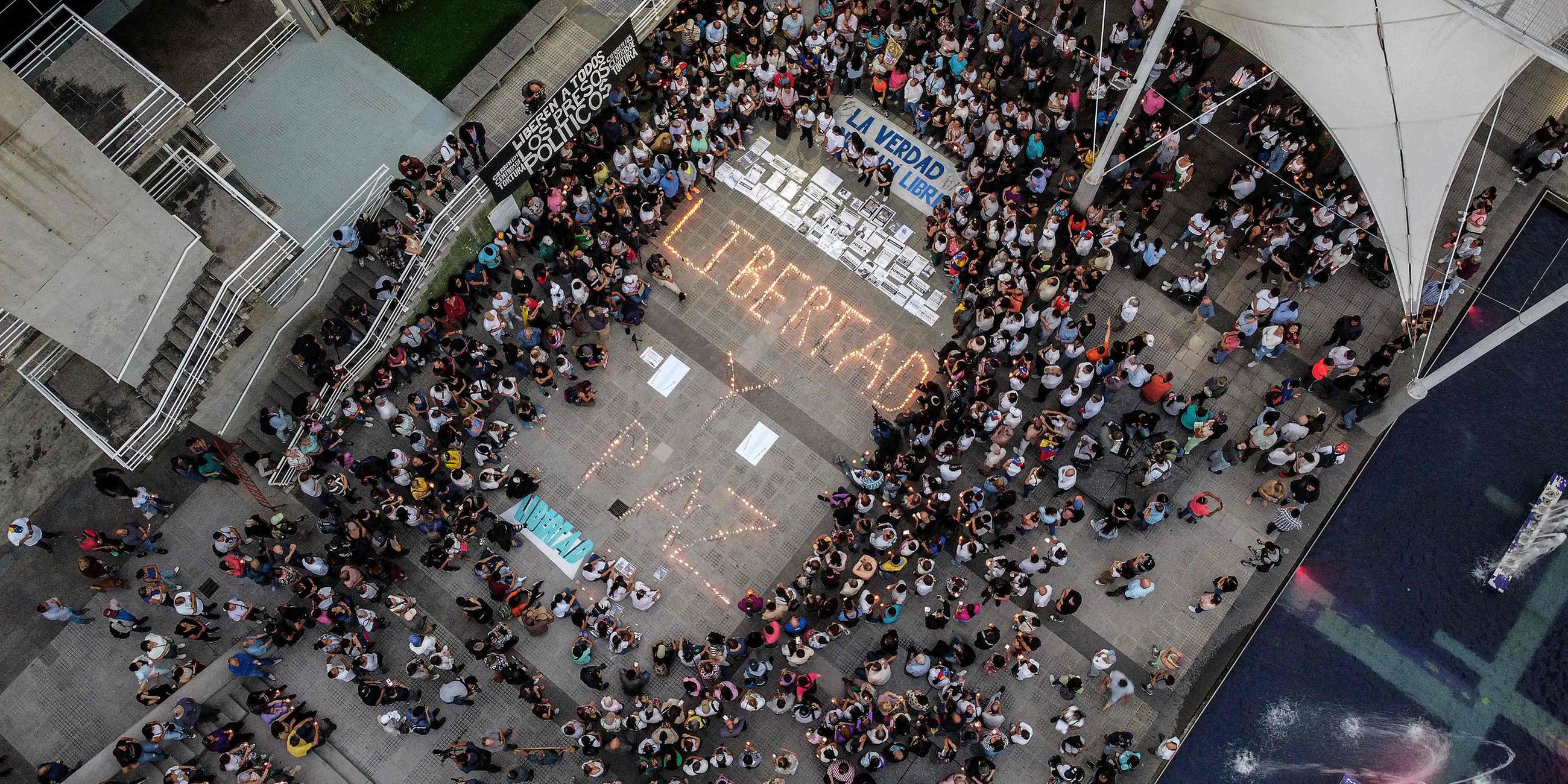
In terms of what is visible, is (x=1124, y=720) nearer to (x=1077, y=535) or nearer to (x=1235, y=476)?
(x=1077, y=535)

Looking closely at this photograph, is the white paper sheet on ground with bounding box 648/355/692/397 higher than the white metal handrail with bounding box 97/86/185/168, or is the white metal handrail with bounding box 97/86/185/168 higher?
the white paper sheet on ground with bounding box 648/355/692/397

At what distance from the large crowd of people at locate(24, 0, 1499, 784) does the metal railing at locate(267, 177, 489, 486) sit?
13.9 inches

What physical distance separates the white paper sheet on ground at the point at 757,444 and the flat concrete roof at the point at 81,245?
40.9 ft

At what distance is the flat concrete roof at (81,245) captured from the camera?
19.2m

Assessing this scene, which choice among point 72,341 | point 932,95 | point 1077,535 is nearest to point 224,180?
point 72,341

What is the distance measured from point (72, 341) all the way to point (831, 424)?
16.2 metres

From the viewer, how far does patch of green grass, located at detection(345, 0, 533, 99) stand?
26906mm

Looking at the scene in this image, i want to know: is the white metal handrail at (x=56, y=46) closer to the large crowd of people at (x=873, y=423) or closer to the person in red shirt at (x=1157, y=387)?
the large crowd of people at (x=873, y=423)

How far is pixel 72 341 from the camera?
20.3 m

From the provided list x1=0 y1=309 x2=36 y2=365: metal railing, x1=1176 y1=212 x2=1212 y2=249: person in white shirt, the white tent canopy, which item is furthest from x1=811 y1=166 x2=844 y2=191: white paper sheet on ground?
x1=0 y1=309 x2=36 y2=365: metal railing

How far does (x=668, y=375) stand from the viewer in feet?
82.3

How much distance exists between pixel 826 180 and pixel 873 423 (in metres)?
6.98

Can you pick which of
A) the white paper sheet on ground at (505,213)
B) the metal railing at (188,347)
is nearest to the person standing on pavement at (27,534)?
the metal railing at (188,347)

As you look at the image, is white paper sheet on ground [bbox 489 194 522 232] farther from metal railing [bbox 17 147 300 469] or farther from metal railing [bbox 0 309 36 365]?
metal railing [bbox 0 309 36 365]
